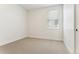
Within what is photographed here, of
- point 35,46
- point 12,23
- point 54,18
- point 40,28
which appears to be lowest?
point 35,46

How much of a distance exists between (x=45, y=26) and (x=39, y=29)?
0.75ft

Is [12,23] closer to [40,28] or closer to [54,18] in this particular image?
[40,28]

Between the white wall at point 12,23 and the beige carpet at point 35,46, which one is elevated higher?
the white wall at point 12,23

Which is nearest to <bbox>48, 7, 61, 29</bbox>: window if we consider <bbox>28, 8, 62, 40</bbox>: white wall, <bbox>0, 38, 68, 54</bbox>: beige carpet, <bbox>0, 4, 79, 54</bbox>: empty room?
<bbox>0, 4, 79, 54</bbox>: empty room

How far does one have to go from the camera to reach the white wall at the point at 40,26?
283 cm

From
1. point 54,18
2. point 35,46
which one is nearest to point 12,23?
point 35,46

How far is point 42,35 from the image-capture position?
9.68 feet

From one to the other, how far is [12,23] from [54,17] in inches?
61.4

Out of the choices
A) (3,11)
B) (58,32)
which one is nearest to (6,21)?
(3,11)

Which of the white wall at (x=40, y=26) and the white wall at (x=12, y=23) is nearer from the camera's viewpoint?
the white wall at (x=40, y=26)

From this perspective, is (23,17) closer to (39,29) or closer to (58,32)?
Answer: (39,29)

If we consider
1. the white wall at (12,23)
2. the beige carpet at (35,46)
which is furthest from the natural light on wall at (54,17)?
the white wall at (12,23)

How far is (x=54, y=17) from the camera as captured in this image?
9.27 feet

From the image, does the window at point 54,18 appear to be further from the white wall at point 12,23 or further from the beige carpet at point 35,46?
the white wall at point 12,23
